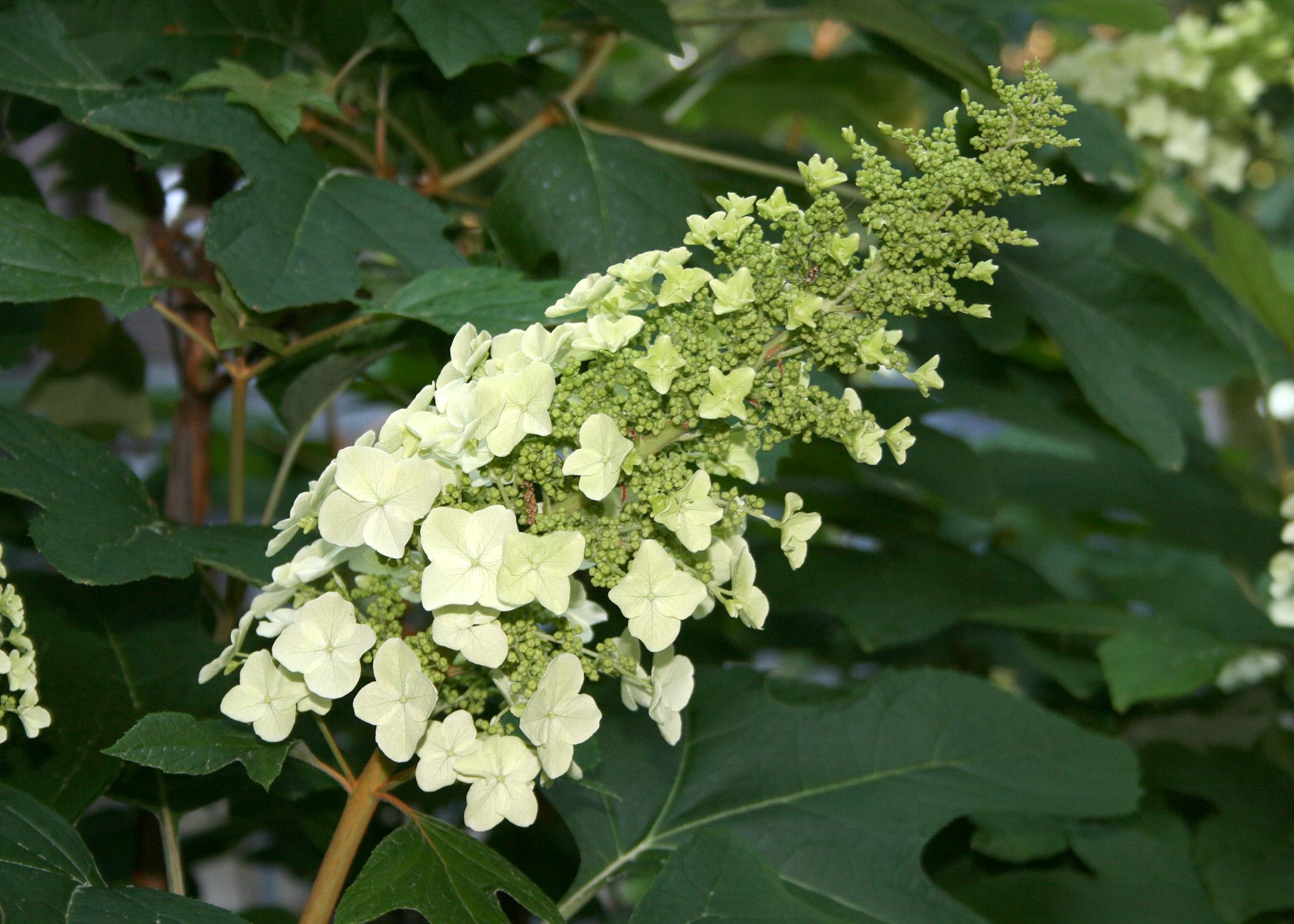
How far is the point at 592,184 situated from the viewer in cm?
95

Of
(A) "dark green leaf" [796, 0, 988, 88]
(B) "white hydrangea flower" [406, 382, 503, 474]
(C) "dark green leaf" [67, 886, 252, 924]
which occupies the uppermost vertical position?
(A) "dark green leaf" [796, 0, 988, 88]

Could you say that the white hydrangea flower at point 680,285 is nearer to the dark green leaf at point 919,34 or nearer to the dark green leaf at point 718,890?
the dark green leaf at point 718,890

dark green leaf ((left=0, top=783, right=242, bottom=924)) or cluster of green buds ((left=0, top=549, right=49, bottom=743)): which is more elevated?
cluster of green buds ((left=0, top=549, right=49, bottom=743))

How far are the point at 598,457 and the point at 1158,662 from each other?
749 mm

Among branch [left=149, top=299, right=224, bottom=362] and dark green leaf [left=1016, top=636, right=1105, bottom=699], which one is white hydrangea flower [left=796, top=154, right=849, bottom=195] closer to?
branch [left=149, top=299, right=224, bottom=362]

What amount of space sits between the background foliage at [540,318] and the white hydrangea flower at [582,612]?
0.34ft

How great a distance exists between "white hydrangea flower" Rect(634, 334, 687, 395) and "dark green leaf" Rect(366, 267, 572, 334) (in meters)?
0.22

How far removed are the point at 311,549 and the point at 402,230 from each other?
14.7 inches

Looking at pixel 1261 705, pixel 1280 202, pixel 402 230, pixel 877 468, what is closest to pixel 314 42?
pixel 402 230

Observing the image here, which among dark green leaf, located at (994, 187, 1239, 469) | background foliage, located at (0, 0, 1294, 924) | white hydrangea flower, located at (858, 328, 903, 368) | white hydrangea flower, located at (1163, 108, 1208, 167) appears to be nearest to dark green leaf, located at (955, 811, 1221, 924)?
background foliage, located at (0, 0, 1294, 924)

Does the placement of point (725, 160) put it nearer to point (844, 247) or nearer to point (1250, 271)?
point (844, 247)

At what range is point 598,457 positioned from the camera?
53 centimetres

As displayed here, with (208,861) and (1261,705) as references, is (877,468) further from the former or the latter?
(208,861)

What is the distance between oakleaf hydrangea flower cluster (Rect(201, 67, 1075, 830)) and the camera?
537 millimetres
